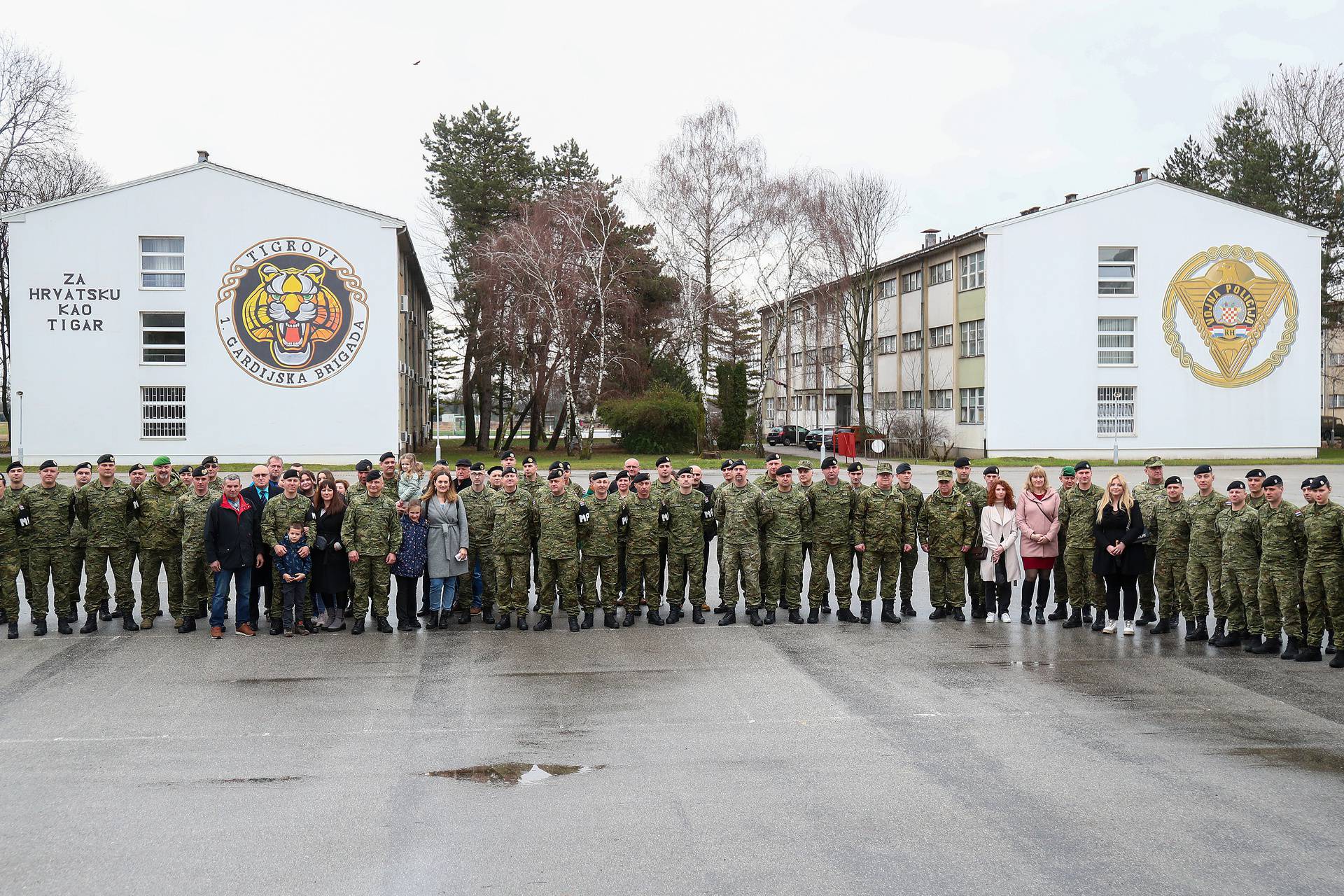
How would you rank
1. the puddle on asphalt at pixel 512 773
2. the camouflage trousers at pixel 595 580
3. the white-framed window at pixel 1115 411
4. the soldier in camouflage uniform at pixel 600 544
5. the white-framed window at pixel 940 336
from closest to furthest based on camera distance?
1. the puddle on asphalt at pixel 512 773
2. the soldier in camouflage uniform at pixel 600 544
3. the camouflage trousers at pixel 595 580
4. the white-framed window at pixel 1115 411
5. the white-framed window at pixel 940 336

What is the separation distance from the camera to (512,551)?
11289mm

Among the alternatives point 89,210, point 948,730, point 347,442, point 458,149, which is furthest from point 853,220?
point 948,730

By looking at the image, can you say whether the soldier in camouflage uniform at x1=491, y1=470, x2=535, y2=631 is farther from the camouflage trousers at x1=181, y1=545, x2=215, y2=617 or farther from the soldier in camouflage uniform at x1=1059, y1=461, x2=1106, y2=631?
the soldier in camouflage uniform at x1=1059, y1=461, x2=1106, y2=631

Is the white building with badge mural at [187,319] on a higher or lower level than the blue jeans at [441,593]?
higher

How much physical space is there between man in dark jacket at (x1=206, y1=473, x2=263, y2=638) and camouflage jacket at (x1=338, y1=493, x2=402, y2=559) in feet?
1.11

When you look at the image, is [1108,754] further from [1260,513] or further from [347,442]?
[347,442]

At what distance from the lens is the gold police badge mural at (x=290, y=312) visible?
39.5 m

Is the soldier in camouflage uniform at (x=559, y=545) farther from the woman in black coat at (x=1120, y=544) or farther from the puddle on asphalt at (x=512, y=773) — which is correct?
the woman in black coat at (x=1120, y=544)

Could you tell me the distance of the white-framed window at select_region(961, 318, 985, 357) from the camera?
4678 cm

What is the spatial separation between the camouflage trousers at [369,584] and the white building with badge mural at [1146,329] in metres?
37.9

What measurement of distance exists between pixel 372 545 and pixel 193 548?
1.89 m

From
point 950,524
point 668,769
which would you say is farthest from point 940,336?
point 668,769

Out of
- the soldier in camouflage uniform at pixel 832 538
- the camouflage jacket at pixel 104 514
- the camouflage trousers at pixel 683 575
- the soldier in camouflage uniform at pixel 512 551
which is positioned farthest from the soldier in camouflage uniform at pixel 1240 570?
the camouflage jacket at pixel 104 514

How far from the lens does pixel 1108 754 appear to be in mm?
6867
